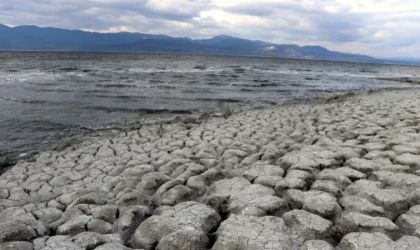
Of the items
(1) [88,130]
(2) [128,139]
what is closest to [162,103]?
(1) [88,130]

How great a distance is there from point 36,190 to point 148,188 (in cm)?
209

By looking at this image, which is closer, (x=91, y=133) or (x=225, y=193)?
(x=225, y=193)

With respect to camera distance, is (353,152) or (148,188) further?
(353,152)

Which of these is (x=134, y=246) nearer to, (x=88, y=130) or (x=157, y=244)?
(x=157, y=244)

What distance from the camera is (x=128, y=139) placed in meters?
9.22

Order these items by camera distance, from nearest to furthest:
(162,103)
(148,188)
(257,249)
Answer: (257,249) → (148,188) → (162,103)

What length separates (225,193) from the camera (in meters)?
5.18

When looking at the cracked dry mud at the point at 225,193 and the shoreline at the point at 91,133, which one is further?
the shoreline at the point at 91,133

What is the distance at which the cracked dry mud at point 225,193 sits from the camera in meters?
3.88

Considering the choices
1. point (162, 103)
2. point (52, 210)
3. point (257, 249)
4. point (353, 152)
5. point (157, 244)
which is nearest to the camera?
point (257, 249)

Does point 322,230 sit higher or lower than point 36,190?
higher

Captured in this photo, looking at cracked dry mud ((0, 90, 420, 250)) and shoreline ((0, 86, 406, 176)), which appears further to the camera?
shoreline ((0, 86, 406, 176))

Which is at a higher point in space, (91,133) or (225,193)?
(225,193)

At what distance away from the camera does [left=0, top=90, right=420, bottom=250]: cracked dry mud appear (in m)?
3.88
